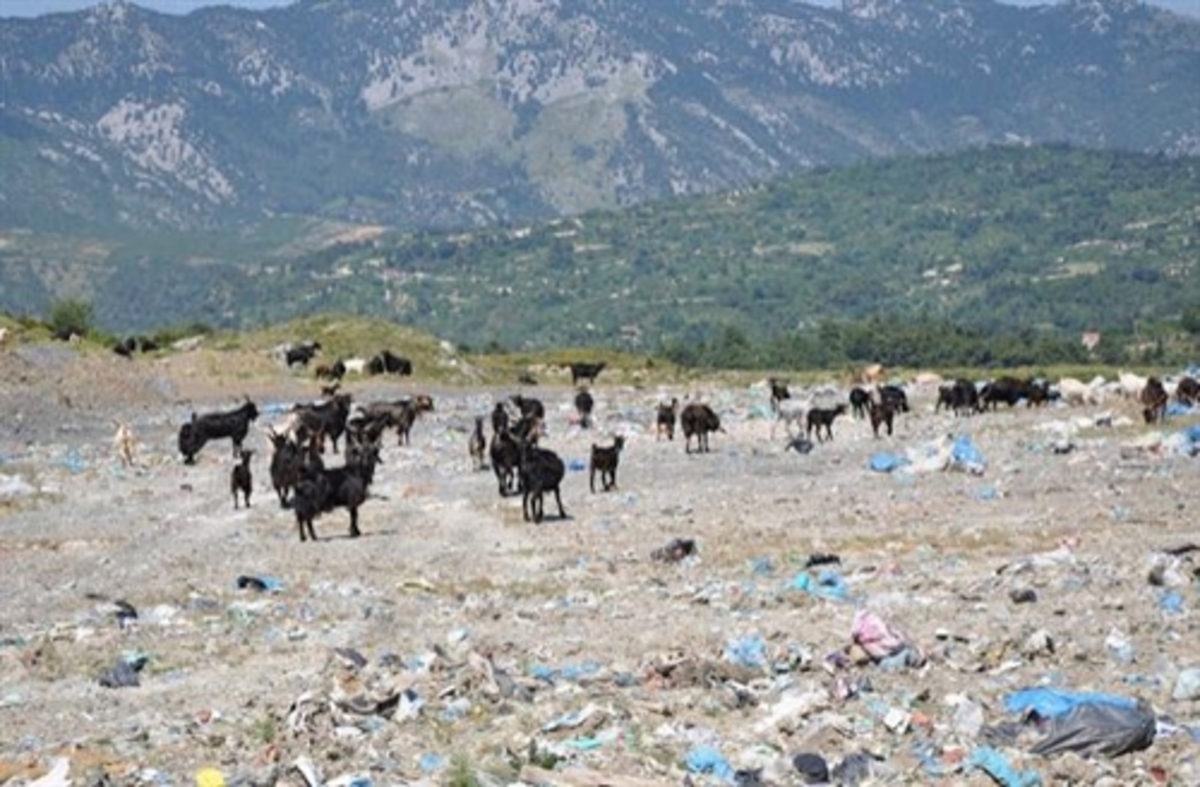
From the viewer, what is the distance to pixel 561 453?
38.9m

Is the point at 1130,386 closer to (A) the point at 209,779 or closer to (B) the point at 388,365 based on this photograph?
(B) the point at 388,365

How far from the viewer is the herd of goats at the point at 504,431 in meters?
26.8

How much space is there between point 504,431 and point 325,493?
554cm

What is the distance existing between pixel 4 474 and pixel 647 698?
83.9 ft

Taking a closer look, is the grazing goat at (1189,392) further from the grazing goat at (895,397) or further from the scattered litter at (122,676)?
the scattered litter at (122,676)

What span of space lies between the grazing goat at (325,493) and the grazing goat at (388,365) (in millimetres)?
38950

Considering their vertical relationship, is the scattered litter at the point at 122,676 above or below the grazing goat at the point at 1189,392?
below

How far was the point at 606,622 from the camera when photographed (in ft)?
59.6

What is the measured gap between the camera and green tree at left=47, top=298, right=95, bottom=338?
77.0 metres

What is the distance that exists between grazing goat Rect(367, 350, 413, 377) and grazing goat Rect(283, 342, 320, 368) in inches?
101

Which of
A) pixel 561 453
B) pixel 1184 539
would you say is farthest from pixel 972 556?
pixel 561 453

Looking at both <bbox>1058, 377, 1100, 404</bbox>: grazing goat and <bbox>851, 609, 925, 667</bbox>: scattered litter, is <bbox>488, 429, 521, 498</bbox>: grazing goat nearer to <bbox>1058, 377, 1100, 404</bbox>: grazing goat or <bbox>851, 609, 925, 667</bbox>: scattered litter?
<bbox>851, 609, 925, 667</bbox>: scattered litter

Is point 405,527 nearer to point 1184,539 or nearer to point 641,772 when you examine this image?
point 1184,539

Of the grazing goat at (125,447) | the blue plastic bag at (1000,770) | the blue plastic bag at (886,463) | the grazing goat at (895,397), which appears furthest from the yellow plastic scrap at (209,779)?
the grazing goat at (895,397)
